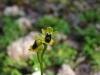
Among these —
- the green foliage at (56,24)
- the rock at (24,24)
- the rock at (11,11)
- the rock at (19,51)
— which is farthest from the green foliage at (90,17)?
the rock at (19,51)

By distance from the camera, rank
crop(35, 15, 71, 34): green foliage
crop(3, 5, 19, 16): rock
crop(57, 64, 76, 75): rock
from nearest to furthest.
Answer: crop(57, 64, 76, 75): rock
crop(35, 15, 71, 34): green foliage
crop(3, 5, 19, 16): rock

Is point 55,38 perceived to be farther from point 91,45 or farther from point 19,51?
point 19,51

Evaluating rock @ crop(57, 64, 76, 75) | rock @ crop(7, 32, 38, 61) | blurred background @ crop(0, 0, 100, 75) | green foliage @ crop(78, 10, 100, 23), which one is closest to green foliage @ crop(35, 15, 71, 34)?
blurred background @ crop(0, 0, 100, 75)

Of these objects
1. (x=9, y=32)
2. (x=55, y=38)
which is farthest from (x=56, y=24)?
(x=9, y=32)

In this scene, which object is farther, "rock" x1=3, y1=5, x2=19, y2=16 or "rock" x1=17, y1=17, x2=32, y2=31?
→ "rock" x1=3, y1=5, x2=19, y2=16

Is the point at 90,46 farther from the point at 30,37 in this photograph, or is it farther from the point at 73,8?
the point at 73,8

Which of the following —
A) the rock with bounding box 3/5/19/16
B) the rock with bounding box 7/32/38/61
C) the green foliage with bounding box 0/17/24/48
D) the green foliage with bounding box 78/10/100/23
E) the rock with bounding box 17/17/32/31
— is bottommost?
the rock with bounding box 7/32/38/61

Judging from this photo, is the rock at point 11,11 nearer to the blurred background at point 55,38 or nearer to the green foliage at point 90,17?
the blurred background at point 55,38

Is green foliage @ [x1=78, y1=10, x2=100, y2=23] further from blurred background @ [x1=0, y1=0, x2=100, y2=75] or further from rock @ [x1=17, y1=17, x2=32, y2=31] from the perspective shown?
rock @ [x1=17, y1=17, x2=32, y2=31]
